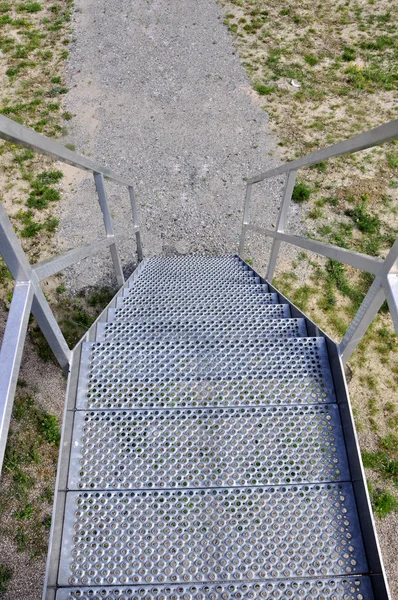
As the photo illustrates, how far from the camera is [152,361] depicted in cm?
219

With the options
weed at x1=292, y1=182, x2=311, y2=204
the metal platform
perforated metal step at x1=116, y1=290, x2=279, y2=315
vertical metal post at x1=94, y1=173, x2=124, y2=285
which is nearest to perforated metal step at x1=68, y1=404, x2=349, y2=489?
the metal platform

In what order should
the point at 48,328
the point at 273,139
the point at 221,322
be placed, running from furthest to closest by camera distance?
the point at 273,139, the point at 221,322, the point at 48,328

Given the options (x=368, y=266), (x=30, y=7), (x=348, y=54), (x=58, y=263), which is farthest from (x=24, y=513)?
(x=30, y=7)

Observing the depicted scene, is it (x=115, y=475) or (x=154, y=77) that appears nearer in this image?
(x=115, y=475)

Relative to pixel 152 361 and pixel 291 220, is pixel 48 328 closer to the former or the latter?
pixel 152 361

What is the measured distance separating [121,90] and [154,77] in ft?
2.24

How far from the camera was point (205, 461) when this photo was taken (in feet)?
5.91

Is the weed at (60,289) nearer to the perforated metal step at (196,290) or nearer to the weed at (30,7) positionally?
the perforated metal step at (196,290)

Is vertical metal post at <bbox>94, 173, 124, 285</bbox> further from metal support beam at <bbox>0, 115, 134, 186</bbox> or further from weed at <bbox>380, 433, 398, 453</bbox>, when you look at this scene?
weed at <bbox>380, 433, 398, 453</bbox>

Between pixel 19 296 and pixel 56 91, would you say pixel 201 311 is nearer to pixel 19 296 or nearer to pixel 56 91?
pixel 19 296

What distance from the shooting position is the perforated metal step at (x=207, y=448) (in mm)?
1743

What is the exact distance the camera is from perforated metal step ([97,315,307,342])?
2504 millimetres

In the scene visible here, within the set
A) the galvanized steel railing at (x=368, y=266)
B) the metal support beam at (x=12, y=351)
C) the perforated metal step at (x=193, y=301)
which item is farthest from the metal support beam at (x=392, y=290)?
the perforated metal step at (x=193, y=301)

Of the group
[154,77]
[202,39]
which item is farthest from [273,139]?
[202,39]
